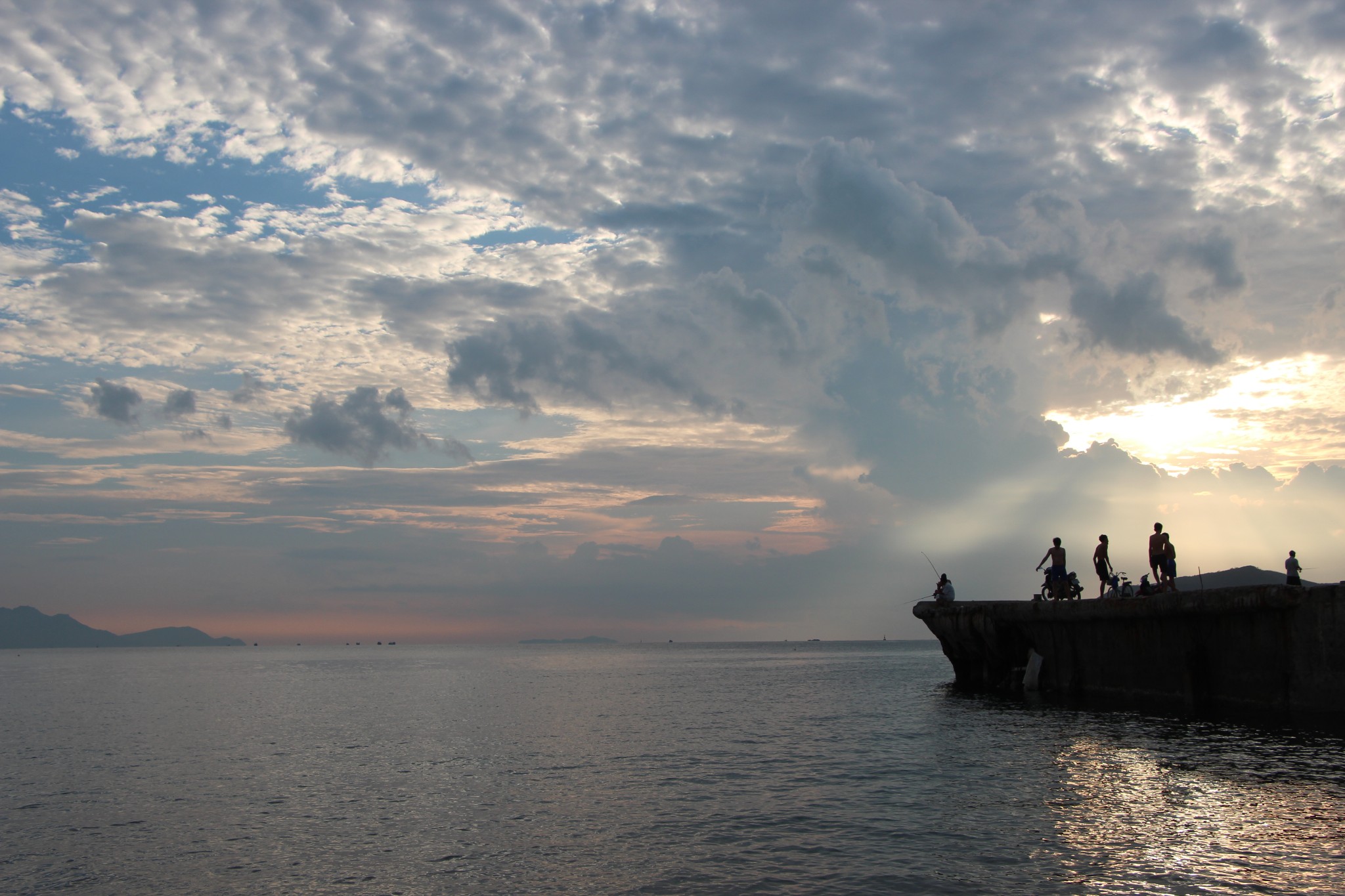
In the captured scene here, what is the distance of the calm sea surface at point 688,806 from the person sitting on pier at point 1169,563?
4.40 meters

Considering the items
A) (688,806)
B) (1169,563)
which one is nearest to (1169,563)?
(1169,563)

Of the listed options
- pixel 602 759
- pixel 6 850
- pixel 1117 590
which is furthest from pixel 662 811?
pixel 1117 590

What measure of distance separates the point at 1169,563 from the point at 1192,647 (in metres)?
2.81

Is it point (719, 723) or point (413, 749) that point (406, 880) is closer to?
point (413, 749)

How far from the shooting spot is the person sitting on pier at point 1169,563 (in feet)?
91.8

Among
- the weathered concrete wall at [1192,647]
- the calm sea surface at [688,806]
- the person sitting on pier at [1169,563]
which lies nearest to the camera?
the calm sea surface at [688,806]

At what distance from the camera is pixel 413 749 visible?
91.1 feet

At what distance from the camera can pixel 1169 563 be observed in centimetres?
2798

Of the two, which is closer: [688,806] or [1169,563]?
[688,806]

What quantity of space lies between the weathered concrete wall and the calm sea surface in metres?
1.52

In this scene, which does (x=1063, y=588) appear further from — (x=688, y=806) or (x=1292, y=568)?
(x=688, y=806)

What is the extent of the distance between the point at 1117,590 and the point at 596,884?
27.7 meters

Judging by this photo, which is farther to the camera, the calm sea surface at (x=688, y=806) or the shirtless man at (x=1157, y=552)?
the shirtless man at (x=1157, y=552)

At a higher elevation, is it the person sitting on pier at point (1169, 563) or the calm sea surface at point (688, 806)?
the person sitting on pier at point (1169, 563)
